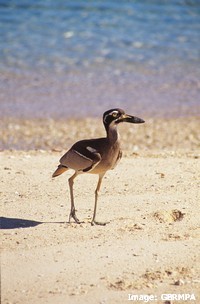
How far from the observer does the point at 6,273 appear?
5832 millimetres

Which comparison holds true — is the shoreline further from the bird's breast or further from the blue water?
the bird's breast

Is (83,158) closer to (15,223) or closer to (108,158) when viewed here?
(108,158)

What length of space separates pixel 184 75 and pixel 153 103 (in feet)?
6.81

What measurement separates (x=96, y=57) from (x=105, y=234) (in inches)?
419

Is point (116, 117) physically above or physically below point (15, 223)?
above

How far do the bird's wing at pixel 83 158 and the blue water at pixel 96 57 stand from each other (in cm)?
627

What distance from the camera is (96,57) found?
1695 centimetres

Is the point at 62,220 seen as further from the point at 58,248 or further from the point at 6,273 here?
the point at 6,273

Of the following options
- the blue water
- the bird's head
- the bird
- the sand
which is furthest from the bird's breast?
the blue water

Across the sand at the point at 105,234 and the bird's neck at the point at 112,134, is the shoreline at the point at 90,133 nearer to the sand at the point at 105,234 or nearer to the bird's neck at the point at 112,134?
the sand at the point at 105,234

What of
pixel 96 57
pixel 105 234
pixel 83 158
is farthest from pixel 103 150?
pixel 96 57

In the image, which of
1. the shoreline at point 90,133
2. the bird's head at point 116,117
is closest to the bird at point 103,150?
the bird's head at point 116,117

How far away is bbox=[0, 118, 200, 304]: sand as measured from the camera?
565cm

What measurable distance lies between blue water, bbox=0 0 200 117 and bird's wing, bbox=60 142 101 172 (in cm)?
627
